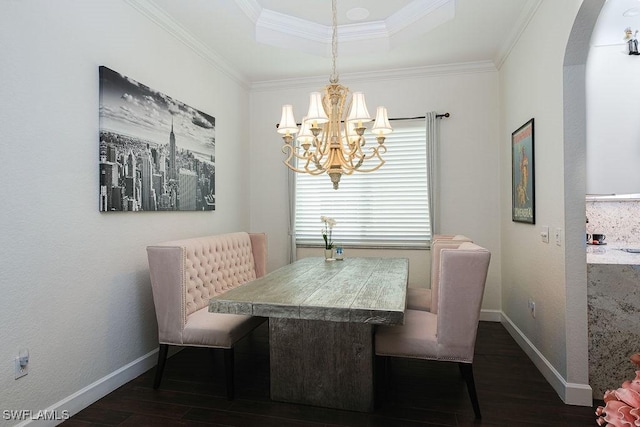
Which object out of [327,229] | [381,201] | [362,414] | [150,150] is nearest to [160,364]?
[362,414]

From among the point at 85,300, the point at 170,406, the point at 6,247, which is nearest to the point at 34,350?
the point at 85,300

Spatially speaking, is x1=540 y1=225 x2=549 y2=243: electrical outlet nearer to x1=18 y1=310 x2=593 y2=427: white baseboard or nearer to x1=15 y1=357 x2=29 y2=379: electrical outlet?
x1=18 y1=310 x2=593 y2=427: white baseboard

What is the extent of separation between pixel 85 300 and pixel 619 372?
341cm

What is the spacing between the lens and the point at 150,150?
2.88 meters

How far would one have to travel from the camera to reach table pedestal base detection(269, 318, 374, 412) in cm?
223

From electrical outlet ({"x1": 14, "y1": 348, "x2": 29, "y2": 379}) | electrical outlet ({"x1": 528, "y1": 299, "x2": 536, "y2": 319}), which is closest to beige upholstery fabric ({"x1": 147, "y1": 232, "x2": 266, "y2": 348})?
electrical outlet ({"x1": 14, "y1": 348, "x2": 29, "y2": 379})

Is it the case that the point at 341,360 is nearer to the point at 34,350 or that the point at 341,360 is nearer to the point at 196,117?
the point at 34,350

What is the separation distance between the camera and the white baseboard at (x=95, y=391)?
2.14 metres

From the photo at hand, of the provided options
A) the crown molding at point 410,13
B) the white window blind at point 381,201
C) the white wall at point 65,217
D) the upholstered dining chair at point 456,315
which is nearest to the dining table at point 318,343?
the upholstered dining chair at point 456,315

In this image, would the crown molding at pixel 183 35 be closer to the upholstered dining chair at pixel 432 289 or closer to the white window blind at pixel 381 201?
the white window blind at pixel 381 201

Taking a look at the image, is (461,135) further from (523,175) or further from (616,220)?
(616,220)

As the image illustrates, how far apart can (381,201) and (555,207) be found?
206cm

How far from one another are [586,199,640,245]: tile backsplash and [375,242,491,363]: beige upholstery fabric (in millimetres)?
2054

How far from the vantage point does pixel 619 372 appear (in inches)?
91.4
